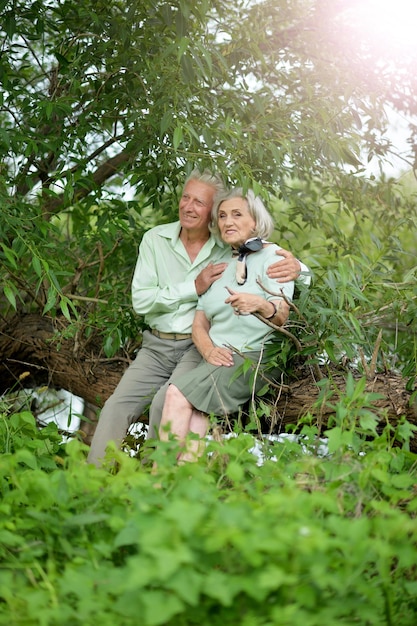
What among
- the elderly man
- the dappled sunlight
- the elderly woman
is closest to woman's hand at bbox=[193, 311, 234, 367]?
the elderly woman

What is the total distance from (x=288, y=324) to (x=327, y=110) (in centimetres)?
135

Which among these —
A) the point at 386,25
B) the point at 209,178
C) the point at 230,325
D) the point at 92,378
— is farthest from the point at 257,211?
the point at 386,25

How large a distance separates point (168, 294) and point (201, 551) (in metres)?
2.26

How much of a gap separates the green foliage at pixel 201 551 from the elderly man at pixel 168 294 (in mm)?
1281

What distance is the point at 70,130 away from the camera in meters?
4.55

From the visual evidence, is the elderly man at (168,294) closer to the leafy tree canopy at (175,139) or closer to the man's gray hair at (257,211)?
the man's gray hair at (257,211)

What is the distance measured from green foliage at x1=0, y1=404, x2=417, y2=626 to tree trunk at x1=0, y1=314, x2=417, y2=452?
0.89 meters

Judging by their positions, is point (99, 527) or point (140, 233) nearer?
point (99, 527)

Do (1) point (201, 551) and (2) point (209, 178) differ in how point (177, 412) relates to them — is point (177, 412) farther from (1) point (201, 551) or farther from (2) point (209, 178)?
(1) point (201, 551)

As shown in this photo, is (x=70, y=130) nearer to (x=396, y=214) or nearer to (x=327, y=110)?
(x=327, y=110)

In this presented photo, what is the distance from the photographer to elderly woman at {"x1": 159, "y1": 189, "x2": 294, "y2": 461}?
383cm

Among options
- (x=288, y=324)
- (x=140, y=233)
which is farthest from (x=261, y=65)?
(x=288, y=324)

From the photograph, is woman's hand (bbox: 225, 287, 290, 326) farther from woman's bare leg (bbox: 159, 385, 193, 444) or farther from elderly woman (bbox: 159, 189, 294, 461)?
woman's bare leg (bbox: 159, 385, 193, 444)

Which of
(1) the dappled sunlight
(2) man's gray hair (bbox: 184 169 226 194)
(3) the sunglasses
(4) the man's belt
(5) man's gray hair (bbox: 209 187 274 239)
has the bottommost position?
(4) the man's belt
